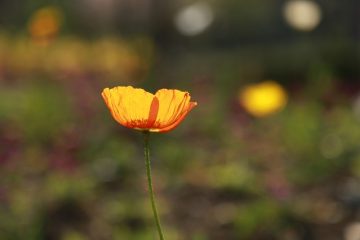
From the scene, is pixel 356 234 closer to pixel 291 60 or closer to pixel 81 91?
pixel 291 60

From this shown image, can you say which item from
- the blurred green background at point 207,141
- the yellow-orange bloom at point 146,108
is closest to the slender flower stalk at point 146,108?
the yellow-orange bloom at point 146,108

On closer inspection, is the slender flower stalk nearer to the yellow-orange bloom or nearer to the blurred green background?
the yellow-orange bloom

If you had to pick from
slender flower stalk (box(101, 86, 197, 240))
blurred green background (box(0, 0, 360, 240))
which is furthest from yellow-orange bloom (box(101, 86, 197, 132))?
blurred green background (box(0, 0, 360, 240))

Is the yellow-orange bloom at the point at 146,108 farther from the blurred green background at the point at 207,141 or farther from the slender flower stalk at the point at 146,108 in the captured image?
the blurred green background at the point at 207,141

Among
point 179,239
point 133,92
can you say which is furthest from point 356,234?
point 133,92

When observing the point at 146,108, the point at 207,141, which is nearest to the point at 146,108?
the point at 146,108

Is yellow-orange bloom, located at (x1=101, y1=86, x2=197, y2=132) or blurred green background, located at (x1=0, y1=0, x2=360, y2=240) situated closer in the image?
yellow-orange bloom, located at (x1=101, y1=86, x2=197, y2=132)
